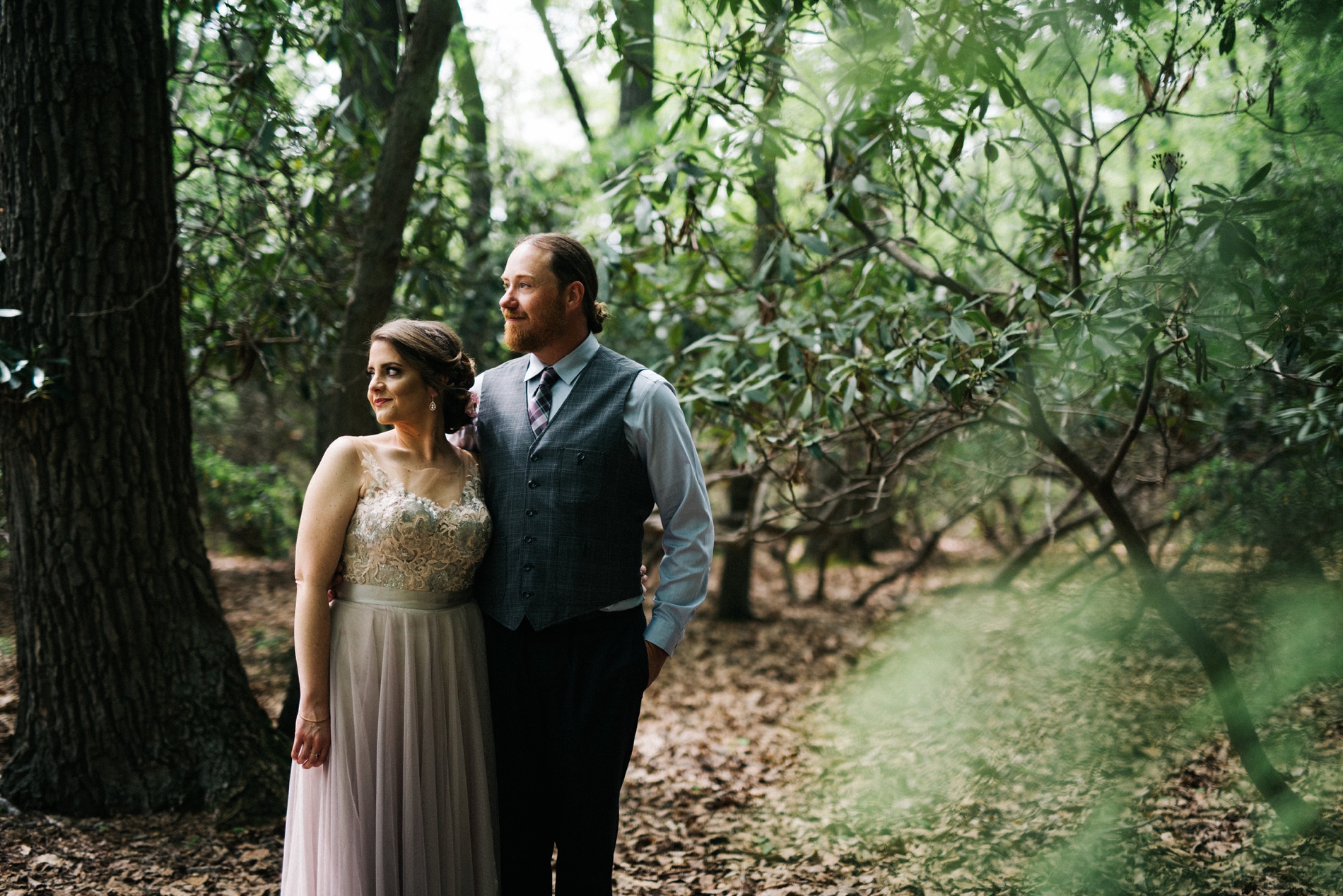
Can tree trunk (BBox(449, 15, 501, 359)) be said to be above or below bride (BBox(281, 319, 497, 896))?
above

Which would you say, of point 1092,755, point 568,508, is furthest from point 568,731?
point 1092,755

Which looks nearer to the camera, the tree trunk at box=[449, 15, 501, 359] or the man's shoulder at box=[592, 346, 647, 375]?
the man's shoulder at box=[592, 346, 647, 375]

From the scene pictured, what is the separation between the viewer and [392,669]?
216 centimetres

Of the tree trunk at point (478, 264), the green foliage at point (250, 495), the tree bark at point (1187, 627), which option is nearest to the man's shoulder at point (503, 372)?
the tree bark at point (1187, 627)

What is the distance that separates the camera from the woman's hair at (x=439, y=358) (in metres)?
2.22

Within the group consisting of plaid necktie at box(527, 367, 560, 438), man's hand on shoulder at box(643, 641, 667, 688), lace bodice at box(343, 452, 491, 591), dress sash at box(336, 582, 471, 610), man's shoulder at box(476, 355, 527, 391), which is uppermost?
man's shoulder at box(476, 355, 527, 391)

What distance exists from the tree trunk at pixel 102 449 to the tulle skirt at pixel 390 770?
108 centimetres

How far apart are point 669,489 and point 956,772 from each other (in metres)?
2.59

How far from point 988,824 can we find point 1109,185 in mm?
7851

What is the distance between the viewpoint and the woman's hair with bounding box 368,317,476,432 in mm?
2223

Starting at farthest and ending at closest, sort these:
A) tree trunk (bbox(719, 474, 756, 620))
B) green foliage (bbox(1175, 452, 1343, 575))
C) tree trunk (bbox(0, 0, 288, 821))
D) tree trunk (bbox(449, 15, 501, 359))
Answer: tree trunk (bbox(719, 474, 756, 620)), tree trunk (bbox(449, 15, 501, 359)), green foliage (bbox(1175, 452, 1343, 575)), tree trunk (bbox(0, 0, 288, 821))

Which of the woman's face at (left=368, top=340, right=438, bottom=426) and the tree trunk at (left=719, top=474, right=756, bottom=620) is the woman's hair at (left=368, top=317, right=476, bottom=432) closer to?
the woman's face at (left=368, top=340, right=438, bottom=426)

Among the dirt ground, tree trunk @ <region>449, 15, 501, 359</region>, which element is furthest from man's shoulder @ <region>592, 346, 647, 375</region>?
tree trunk @ <region>449, 15, 501, 359</region>

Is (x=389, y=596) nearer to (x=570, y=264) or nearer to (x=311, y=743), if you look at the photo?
(x=311, y=743)
